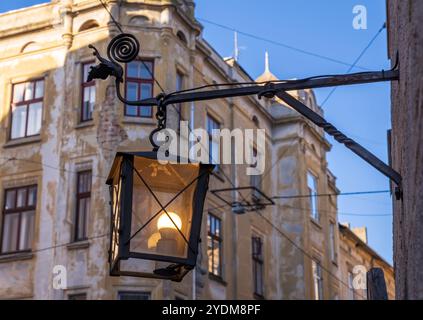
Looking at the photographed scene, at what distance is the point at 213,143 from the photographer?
84.2ft

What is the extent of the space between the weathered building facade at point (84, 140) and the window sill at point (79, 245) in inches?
1.2

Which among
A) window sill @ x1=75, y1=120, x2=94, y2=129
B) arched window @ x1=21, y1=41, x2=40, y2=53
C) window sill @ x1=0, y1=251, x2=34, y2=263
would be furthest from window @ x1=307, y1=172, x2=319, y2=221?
window sill @ x1=0, y1=251, x2=34, y2=263

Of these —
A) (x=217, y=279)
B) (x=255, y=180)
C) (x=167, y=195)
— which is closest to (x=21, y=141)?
(x=217, y=279)

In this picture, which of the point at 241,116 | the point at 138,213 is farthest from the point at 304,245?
the point at 138,213

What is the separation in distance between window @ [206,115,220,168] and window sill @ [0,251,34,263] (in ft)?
20.6

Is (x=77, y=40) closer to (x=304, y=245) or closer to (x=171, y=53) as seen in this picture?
(x=171, y=53)

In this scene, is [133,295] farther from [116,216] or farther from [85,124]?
[116,216]

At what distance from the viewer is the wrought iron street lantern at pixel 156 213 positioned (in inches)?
215

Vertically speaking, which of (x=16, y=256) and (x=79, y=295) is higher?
(x=16, y=256)

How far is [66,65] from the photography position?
2292 cm

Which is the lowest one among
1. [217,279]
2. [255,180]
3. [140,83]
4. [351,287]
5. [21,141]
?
[217,279]

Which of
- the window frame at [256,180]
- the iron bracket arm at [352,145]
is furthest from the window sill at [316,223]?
the iron bracket arm at [352,145]

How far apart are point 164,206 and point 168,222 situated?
0.12 meters
